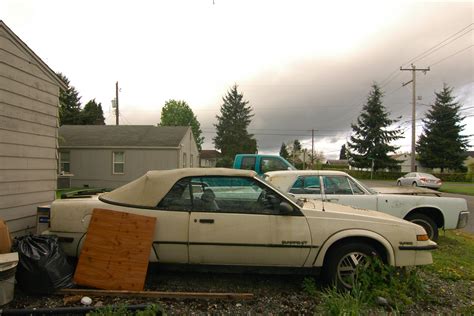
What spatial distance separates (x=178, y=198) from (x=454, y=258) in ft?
16.8

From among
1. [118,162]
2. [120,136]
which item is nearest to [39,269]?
[118,162]

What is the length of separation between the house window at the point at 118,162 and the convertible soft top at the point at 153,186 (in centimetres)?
1834

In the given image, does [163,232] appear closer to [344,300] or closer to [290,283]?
[290,283]

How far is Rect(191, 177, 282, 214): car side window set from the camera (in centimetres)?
416

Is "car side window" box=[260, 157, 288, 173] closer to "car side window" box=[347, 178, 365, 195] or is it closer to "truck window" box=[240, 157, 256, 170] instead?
"truck window" box=[240, 157, 256, 170]

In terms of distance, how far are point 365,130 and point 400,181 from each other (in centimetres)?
2074

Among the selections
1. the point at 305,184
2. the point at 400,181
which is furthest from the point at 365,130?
the point at 305,184

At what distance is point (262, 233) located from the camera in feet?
13.3

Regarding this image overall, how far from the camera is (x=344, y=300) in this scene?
3.17 metres

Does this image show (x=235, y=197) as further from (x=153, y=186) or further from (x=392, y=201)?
(x=392, y=201)

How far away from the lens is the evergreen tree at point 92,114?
46.4 metres

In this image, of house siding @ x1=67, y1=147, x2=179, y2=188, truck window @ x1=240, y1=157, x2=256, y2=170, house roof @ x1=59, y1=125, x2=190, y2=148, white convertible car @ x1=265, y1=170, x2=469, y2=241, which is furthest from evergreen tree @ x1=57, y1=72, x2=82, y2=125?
white convertible car @ x1=265, y1=170, x2=469, y2=241

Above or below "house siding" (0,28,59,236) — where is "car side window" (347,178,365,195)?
below

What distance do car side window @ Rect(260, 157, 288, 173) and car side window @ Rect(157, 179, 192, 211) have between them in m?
8.14
